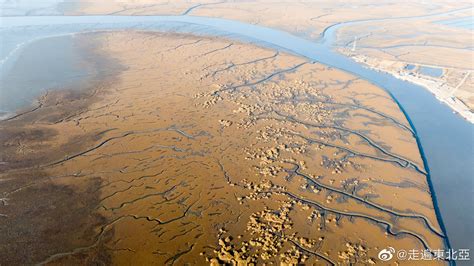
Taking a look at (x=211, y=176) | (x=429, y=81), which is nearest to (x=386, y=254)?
(x=211, y=176)

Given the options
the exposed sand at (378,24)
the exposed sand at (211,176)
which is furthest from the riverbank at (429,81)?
the exposed sand at (211,176)

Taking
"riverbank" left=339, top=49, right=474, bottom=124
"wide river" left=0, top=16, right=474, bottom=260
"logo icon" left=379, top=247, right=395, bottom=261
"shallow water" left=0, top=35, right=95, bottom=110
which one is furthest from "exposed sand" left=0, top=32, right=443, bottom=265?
"riverbank" left=339, top=49, right=474, bottom=124

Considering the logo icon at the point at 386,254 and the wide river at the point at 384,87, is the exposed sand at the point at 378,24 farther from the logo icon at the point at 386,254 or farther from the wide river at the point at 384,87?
the logo icon at the point at 386,254

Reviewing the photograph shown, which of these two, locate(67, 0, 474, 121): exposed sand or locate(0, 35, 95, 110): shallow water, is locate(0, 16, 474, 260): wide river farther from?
locate(67, 0, 474, 121): exposed sand

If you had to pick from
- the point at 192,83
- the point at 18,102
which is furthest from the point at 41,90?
the point at 192,83

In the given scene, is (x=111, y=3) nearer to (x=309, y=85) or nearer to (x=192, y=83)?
(x=192, y=83)

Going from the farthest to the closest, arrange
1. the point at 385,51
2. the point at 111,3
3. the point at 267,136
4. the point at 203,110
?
1. the point at 111,3
2. the point at 385,51
3. the point at 203,110
4. the point at 267,136
